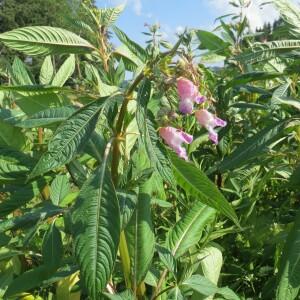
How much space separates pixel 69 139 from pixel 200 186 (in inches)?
9.5

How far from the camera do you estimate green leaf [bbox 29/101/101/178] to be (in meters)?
0.89

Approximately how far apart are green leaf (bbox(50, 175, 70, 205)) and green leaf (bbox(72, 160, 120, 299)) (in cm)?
40

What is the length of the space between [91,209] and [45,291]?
0.88 meters

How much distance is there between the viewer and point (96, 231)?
0.90 m

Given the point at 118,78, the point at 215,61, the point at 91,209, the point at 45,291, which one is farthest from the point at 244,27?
the point at 91,209

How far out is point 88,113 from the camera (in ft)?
3.10

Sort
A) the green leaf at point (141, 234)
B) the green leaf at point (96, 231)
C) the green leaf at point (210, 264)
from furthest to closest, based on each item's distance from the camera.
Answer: the green leaf at point (210, 264)
the green leaf at point (141, 234)
the green leaf at point (96, 231)

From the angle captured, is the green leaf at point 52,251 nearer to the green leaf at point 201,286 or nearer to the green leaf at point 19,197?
the green leaf at point 19,197

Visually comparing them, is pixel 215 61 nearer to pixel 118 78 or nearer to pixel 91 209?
pixel 118 78

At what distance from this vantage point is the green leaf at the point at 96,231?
882 mm

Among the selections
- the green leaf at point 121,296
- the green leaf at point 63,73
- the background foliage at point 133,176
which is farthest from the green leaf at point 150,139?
the green leaf at point 63,73

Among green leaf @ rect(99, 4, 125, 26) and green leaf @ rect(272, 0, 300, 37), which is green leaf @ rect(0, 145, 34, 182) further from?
green leaf @ rect(272, 0, 300, 37)

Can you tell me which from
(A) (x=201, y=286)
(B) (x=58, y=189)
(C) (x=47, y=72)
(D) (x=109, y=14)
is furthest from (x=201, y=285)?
(C) (x=47, y=72)

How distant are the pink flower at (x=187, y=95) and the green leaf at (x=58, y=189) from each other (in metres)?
0.49
